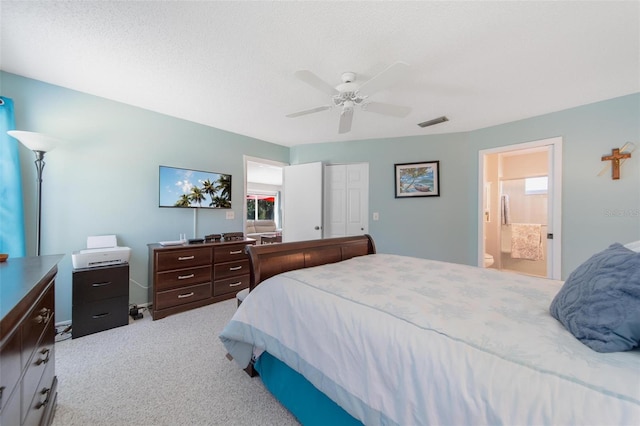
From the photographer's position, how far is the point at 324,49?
5.96ft

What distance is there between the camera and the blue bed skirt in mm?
1145

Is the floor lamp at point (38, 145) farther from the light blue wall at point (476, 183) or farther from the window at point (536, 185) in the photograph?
the window at point (536, 185)

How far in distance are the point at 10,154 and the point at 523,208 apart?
7.10m

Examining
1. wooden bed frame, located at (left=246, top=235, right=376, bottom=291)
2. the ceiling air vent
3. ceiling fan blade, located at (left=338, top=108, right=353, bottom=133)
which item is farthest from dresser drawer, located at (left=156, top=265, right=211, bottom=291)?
the ceiling air vent

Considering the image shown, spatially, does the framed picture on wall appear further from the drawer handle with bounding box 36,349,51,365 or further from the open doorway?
the open doorway

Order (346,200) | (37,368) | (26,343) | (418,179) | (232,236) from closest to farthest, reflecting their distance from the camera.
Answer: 1. (26,343)
2. (37,368)
3. (232,236)
4. (418,179)
5. (346,200)

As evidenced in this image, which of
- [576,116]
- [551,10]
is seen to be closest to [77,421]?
[551,10]

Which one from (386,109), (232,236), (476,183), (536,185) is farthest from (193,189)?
(536,185)

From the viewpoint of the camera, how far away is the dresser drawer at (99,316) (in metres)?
2.28

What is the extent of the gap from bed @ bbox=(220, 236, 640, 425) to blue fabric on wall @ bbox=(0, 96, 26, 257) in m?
2.23

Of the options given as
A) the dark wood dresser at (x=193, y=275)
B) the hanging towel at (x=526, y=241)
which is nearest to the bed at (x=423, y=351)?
the dark wood dresser at (x=193, y=275)

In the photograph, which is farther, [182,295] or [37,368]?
[182,295]

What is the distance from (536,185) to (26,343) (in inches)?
250

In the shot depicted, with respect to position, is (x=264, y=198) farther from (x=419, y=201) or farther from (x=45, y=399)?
(x=45, y=399)
